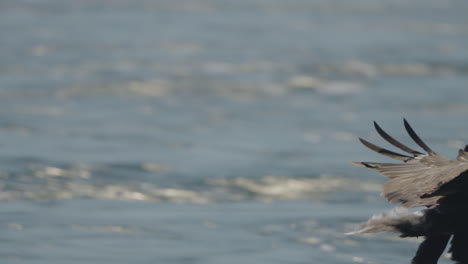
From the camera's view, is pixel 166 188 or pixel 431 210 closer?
pixel 431 210

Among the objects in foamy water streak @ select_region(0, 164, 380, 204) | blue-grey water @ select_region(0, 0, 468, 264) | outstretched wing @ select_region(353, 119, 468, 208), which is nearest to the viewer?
outstretched wing @ select_region(353, 119, 468, 208)

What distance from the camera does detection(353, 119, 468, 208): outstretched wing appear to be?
4.51 metres

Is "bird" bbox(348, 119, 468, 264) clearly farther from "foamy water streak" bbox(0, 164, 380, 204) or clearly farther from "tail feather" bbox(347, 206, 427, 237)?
"foamy water streak" bbox(0, 164, 380, 204)

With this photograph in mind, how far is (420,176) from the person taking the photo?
15.6 feet

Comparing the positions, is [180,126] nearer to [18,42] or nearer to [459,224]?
[18,42]

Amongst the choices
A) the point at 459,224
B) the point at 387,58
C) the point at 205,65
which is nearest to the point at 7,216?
the point at 459,224

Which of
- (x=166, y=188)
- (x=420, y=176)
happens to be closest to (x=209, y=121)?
(x=166, y=188)

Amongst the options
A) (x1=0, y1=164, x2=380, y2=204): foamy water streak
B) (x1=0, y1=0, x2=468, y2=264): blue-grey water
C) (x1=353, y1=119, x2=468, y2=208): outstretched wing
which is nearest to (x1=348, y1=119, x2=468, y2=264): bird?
(x1=353, y1=119, x2=468, y2=208): outstretched wing

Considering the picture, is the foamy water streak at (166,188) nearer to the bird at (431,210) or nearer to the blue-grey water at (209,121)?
the blue-grey water at (209,121)

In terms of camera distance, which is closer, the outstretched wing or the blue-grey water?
the outstretched wing

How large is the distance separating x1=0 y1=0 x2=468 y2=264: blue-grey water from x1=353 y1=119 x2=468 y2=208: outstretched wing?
0.99 metres

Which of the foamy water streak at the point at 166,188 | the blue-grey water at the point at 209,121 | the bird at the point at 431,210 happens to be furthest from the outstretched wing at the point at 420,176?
the foamy water streak at the point at 166,188

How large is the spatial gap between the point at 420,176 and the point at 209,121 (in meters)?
4.45

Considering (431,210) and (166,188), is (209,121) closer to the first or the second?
(166,188)
